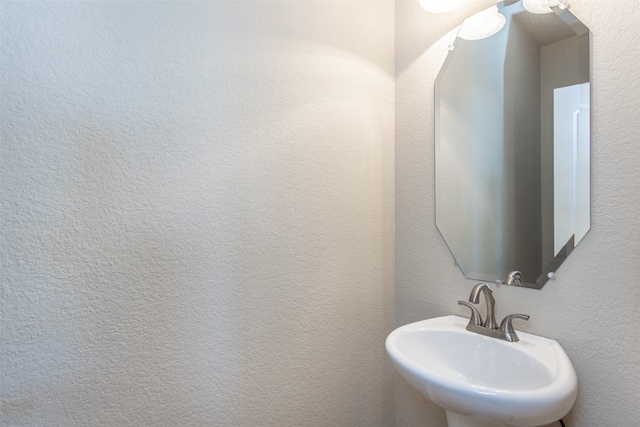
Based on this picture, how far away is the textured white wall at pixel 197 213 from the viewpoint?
812 millimetres

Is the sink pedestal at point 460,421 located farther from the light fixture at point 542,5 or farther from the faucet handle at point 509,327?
the light fixture at point 542,5

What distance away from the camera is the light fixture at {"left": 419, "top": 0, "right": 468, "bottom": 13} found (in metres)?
1.22

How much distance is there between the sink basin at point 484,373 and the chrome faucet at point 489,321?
21mm

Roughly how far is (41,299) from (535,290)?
1.36m

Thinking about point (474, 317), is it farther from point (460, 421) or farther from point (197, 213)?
point (197, 213)

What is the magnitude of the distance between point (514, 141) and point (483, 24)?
0.44 meters

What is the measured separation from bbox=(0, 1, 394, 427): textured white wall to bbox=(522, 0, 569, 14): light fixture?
0.53m

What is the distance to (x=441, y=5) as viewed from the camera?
1.24 meters

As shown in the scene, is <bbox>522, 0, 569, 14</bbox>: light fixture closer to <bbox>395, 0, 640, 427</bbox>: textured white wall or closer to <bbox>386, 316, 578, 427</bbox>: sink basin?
<bbox>395, 0, 640, 427</bbox>: textured white wall

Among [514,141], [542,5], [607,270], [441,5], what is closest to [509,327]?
[607,270]

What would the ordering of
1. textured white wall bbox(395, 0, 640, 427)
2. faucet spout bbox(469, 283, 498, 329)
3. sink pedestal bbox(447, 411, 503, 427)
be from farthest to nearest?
faucet spout bbox(469, 283, 498, 329) → sink pedestal bbox(447, 411, 503, 427) → textured white wall bbox(395, 0, 640, 427)

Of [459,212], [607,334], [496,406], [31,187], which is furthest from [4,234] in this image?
[607,334]

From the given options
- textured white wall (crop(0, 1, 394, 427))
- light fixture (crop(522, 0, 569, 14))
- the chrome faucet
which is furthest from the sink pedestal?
light fixture (crop(522, 0, 569, 14))

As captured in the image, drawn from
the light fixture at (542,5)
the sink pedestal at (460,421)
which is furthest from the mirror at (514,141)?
the sink pedestal at (460,421)
